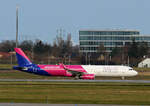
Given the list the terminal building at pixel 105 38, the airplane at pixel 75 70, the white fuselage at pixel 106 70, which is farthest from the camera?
the terminal building at pixel 105 38

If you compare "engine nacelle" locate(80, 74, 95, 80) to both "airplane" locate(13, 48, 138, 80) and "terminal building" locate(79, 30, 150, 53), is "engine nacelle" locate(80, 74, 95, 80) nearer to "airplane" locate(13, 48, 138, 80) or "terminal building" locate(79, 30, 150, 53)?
"airplane" locate(13, 48, 138, 80)

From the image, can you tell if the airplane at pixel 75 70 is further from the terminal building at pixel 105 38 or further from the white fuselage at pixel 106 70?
the terminal building at pixel 105 38

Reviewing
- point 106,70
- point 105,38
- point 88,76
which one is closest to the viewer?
point 88,76

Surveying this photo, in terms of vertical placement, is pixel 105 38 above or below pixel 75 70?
above

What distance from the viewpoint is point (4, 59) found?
397 ft

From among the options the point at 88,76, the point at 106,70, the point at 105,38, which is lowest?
the point at 88,76

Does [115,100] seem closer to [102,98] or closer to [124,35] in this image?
[102,98]

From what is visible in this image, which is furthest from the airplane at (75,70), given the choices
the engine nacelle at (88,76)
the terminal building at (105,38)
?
the terminal building at (105,38)

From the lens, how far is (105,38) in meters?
174

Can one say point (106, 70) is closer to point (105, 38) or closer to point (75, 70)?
point (75, 70)

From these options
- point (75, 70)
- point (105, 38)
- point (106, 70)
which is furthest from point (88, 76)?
point (105, 38)

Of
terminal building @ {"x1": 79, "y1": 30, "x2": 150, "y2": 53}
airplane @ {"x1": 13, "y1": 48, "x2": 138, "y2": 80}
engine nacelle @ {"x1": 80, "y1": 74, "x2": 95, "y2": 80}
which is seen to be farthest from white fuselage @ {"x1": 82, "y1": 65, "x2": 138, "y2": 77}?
terminal building @ {"x1": 79, "y1": 30, "x2": 150, "y2": 53}

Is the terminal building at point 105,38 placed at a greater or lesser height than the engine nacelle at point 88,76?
greater

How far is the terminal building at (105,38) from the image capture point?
559ft
